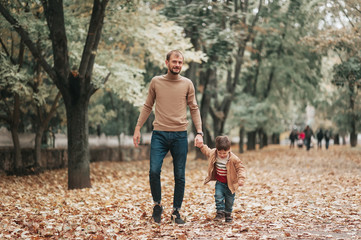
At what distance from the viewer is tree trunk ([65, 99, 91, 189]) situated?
37.2ft

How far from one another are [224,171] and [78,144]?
234 inches

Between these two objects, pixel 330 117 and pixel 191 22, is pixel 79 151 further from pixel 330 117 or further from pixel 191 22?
pixel 330 117

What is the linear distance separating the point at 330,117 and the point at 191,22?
24.5 metres

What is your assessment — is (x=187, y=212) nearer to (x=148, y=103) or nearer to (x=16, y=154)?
(x=148, y=103)

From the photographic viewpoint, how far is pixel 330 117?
124 feet

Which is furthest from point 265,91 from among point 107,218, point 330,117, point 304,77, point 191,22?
point 107,218

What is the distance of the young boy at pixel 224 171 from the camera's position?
619cm

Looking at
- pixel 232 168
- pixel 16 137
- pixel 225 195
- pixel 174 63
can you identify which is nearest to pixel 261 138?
pixel 16 137

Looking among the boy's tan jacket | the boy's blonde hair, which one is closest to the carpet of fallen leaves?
the boy's tan jacket

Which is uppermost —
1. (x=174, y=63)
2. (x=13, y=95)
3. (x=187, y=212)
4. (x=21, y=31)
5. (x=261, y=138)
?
(x=21, y=31)

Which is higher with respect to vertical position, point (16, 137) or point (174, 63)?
point (174, 63)

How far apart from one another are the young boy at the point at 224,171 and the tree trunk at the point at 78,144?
5.78 metres

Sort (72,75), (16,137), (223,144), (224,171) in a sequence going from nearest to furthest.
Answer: (223,144) → (224,171) → (72,75) → (16,137)

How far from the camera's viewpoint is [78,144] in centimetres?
1141
